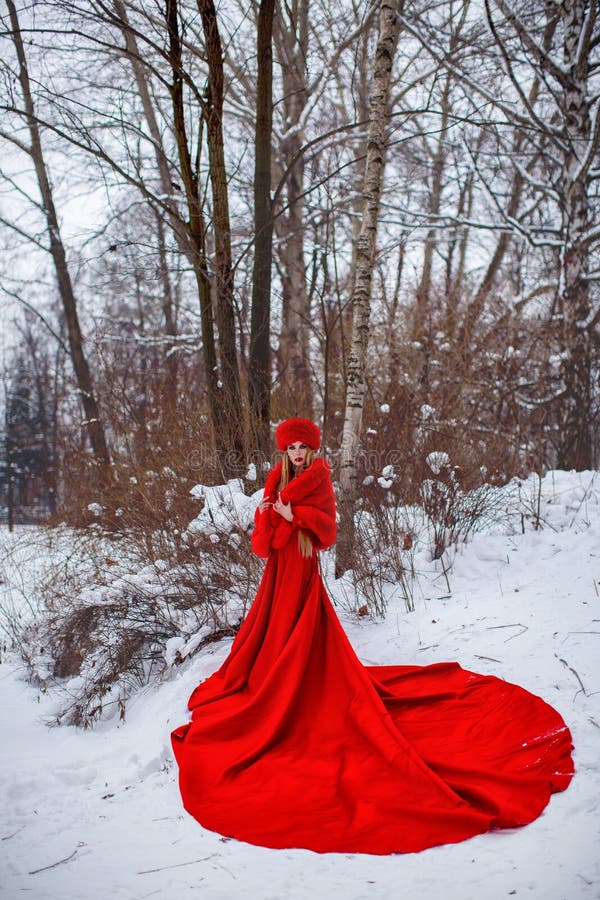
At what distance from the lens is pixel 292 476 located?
148 inches

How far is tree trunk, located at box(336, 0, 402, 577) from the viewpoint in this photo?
17.9 ft

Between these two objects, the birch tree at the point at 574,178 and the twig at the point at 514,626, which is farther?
the birch tree at the point at 574,178

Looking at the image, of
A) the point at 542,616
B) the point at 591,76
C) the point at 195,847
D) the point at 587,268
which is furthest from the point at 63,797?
the point at 591,76

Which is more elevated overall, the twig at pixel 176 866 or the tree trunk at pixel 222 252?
the tree trunk at pixel 222 252

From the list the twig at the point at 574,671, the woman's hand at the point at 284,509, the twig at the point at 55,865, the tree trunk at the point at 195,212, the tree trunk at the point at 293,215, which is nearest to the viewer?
the twig at the point at 55,865

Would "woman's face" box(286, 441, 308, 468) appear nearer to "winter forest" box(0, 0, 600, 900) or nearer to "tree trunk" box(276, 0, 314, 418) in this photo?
"winter forest" box(0, 0, 600, 900)

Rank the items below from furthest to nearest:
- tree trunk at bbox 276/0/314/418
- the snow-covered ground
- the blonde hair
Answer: tree trunk at bbox 276/0/314/418 → the blonde hair → the snow-covered ground

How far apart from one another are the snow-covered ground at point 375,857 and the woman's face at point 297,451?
1.73m

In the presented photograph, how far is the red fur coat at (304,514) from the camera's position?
3584 mm

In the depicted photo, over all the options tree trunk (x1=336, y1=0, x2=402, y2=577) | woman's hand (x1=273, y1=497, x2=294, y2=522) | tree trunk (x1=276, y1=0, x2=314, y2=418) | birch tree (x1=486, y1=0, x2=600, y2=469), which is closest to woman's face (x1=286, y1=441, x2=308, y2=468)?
woman's hand (x1=273, y1=497, x2=294, y2=522)

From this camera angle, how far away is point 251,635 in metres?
3.78

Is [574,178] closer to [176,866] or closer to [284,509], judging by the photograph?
[284,509]

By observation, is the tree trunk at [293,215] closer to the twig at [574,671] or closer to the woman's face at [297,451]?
the woman's face at [297,451]

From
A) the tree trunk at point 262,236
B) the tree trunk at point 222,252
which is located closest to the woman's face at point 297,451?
the tree trunk at point 222,252
